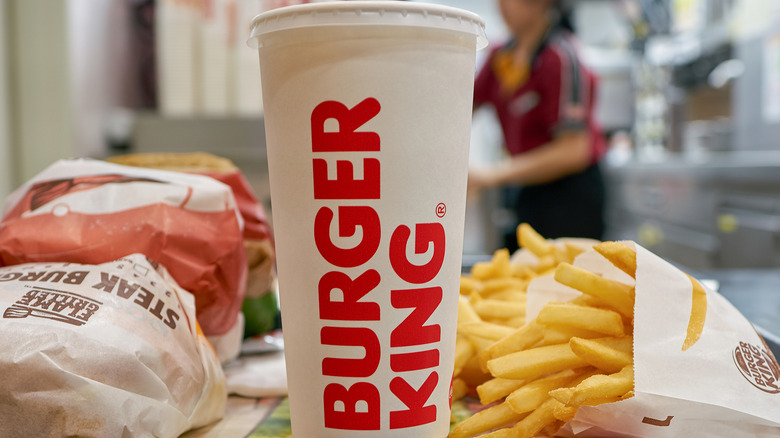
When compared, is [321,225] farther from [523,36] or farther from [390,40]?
[523,36]

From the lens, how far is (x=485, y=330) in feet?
2.64

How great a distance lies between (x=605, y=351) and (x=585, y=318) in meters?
0.05

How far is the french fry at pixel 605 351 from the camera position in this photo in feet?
2.13

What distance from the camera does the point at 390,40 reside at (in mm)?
606

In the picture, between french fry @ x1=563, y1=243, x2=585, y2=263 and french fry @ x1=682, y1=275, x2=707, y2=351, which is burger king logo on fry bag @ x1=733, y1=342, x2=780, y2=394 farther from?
french fry @ x1=563, y1=243, x2=585, y2=263

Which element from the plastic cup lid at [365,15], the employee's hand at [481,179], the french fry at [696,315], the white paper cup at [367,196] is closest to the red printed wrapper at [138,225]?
the white paper cup at [367,196]

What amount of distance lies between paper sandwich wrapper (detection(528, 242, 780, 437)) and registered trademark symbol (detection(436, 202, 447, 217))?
0.78 feet

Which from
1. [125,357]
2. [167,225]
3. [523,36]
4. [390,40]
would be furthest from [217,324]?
[523,36]

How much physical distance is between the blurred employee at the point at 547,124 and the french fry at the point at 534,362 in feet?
7.49

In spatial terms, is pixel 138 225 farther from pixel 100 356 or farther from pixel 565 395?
pixel 565 395

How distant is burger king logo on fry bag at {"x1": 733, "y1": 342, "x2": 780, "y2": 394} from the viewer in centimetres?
68

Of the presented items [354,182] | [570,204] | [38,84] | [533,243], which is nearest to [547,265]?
[533,243]

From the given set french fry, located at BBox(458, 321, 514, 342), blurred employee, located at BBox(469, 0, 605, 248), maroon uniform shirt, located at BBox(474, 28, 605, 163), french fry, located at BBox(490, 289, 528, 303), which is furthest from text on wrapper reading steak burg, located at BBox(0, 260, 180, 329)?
maroon uniform shirt, located at BBox(474, 28, 605, 163)

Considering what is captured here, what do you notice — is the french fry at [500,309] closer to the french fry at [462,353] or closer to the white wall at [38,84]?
the french fry at [462,353]
